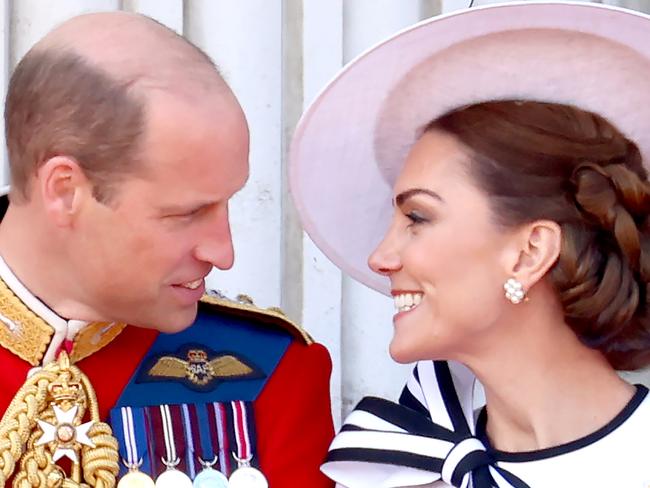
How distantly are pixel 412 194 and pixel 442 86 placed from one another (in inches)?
5.6

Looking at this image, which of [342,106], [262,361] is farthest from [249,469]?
[342,106]

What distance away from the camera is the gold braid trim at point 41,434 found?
2014mm

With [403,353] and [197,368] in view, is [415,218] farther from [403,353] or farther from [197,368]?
[197,368]

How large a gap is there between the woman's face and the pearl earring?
11 millimetres

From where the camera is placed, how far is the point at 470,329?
206 cm

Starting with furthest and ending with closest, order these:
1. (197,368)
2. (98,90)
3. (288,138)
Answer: (288,138), (197,368), (98,90)

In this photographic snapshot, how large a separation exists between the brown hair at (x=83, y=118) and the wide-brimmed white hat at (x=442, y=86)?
260mm

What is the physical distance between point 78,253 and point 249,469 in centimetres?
34

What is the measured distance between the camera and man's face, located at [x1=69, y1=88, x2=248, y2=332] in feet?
6.66

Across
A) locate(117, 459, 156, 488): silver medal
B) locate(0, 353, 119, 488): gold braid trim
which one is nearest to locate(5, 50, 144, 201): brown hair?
locate(0, 353, 119, 488): gold braid trim

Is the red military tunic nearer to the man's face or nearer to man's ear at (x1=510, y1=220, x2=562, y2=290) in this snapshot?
the man's face

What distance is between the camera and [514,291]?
204cm

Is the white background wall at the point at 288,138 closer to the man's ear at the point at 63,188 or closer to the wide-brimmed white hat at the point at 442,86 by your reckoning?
the wide-brimmed white hat at the point at 442,86

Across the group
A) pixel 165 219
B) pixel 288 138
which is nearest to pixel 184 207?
pixel 165 219
